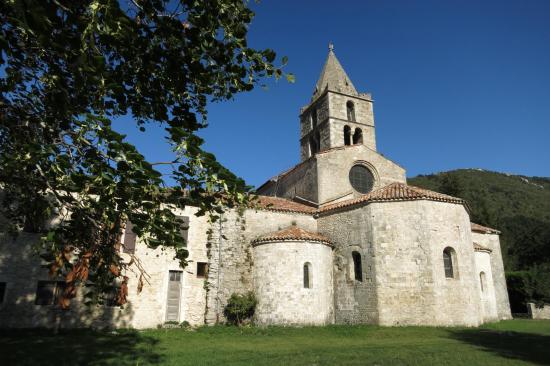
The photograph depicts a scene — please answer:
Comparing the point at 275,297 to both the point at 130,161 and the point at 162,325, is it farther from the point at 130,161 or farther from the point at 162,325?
the point at 130,161

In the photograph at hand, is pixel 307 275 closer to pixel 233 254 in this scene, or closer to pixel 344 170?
pixel 233 254

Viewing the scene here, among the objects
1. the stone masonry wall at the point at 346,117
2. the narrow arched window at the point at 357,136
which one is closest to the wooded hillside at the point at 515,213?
the stone masonry wall at the point at 346,117

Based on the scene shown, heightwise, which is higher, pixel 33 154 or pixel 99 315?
pixel 33 154

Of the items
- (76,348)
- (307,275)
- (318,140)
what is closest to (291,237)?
(307,275)

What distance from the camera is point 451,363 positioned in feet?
31.1

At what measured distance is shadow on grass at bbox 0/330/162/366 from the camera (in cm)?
969

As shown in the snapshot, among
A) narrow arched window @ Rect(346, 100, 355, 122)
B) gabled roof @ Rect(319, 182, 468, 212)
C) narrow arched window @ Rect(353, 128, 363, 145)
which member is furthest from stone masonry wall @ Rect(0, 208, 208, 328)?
narrow arched window @ Rect(346, 100, 355, 122)

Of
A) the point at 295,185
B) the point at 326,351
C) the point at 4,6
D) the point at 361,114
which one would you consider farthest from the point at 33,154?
the point at 361,114

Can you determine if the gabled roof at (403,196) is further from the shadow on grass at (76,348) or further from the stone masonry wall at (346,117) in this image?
the shadow on grass at (76,348)

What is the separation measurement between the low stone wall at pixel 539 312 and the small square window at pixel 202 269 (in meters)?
22.2

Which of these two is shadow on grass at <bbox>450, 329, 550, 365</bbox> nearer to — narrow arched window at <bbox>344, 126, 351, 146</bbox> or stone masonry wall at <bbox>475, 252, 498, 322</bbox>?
stone masonry wall at <bbox>475, 252, 498, 322</bbox>

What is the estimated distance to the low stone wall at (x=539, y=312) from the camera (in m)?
25.7

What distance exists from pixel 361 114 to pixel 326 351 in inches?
810

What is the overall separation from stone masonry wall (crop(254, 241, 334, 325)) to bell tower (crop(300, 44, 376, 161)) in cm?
1020
